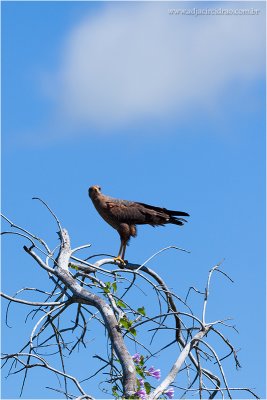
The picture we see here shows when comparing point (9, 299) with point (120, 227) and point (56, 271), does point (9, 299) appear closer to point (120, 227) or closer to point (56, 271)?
point (56, 271)

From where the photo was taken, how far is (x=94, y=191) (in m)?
7.33

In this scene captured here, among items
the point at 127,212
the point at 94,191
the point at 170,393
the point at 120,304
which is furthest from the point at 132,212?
the point at 170,393

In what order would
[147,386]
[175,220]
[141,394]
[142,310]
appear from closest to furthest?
[141,394]
[147,386]
[142,310]
[175,220]

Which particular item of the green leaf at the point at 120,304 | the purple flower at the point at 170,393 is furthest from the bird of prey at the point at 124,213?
the purple flower at the point at 170,393

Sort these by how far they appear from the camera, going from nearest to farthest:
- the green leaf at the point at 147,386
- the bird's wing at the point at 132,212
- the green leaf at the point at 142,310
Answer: the green leaf at the point at 147,386
the green leaf at the point at 142,310
the bird's wing at the point at 132,212

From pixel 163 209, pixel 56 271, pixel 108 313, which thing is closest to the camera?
pixel 108 313

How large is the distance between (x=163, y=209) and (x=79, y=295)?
3.00 m

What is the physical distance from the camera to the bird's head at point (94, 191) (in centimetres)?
733

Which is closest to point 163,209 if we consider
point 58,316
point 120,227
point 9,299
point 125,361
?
point 120,227

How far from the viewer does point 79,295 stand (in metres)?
4.12

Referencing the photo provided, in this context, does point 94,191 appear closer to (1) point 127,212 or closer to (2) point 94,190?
(2) point 94,190

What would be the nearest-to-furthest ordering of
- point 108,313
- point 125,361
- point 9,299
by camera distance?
point 125,361, point 108,313, point 9,299

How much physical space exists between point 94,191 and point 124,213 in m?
0.33

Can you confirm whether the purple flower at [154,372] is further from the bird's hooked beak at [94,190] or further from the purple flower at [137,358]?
the bird's hooked beak at [94,190]
